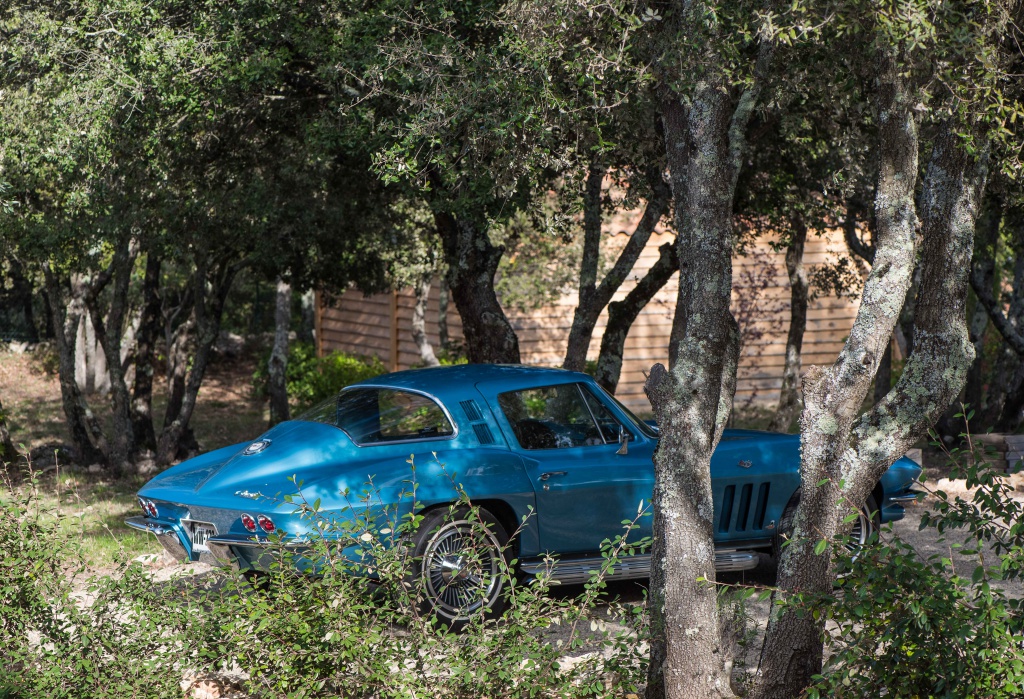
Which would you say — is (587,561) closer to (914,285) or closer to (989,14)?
(989,14)

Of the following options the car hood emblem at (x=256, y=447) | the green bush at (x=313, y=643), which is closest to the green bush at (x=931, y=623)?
the green bush at (x=313, y=643)

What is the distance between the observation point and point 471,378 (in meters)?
7.23

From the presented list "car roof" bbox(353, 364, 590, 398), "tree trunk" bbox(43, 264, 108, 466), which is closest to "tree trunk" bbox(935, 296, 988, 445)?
"car roof" bbox(353, 364, 590, 398)

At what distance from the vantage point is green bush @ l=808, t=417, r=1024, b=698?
12.6 ft

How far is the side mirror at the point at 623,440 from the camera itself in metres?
7.09

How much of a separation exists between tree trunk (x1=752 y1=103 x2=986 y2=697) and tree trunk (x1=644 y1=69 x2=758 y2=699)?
1.15 feet

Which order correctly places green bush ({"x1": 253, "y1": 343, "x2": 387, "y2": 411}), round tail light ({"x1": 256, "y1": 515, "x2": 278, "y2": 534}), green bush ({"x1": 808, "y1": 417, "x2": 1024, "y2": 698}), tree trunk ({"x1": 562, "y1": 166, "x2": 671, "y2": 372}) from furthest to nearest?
green bush ({"x1": 253, "y1": 343, "x2": 387, "y2": 411}) < tree trunk ({"x1": 562, "y1": 166, "x2": 671, "y2": 372}) < round tail light ({"x1": 256, "y1": 515, "x2": 278, "y2": 534}) < green bush ({"x1": 808, "y1": 417, "x2": 1024, "y2": 698})

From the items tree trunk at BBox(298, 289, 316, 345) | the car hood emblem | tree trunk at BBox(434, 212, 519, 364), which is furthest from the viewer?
tree trunk at BBox(298, 289, 316, 345)

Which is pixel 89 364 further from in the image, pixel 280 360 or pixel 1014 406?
pixel 1014 406

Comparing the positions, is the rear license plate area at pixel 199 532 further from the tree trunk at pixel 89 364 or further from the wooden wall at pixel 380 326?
the tree trunk at pixel 89 364

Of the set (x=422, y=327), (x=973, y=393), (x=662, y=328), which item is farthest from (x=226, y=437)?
(x=973, y=393)

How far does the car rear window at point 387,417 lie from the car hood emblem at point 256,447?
1.30 feet

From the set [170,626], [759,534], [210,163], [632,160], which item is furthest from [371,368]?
[170,626]

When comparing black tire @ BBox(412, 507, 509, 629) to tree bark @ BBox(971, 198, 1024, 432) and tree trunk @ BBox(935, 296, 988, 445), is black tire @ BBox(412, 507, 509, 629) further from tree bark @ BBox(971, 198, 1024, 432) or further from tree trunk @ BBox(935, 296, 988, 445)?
tree trunk @ BBox(935, 296, 988, 445)
